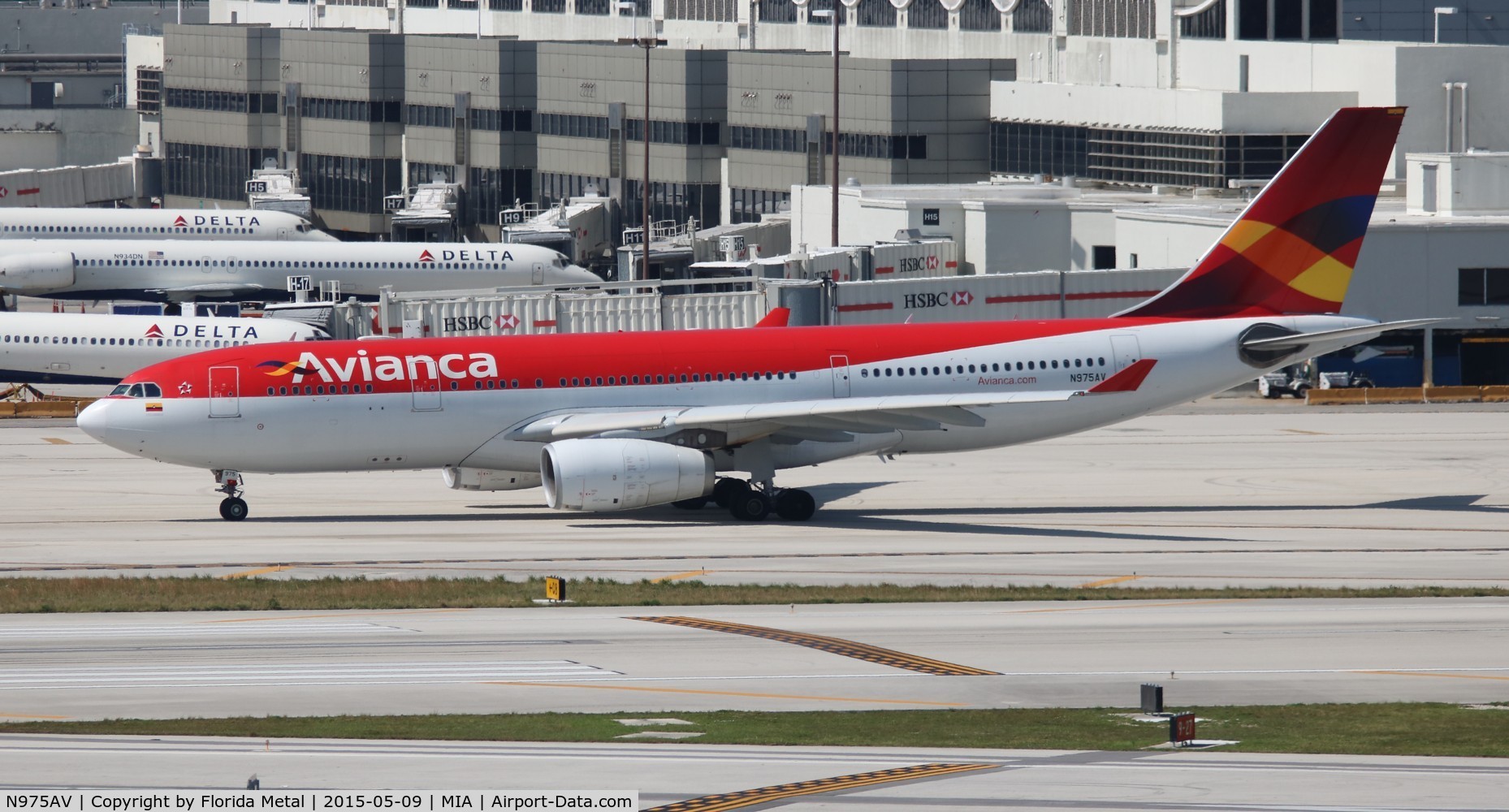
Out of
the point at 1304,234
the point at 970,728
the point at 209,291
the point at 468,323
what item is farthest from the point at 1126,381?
the point at 209,291

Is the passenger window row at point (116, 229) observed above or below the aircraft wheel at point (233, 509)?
above

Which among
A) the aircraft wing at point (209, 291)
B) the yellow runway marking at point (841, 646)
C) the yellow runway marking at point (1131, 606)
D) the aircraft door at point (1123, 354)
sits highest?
the aircraft wing at point (209, 291)

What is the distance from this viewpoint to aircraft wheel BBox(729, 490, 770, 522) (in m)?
40.2

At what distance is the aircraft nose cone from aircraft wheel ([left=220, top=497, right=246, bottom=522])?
276 cm

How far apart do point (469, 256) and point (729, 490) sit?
45461 millimetres

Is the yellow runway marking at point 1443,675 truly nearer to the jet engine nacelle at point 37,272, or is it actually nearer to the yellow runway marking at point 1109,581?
the yellow runway marking at point 1109,581

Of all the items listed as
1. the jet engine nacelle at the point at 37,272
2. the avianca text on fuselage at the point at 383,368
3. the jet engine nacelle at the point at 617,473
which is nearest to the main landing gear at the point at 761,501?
the jet engine nacelle at the point at 617,473

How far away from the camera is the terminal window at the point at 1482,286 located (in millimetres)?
61875

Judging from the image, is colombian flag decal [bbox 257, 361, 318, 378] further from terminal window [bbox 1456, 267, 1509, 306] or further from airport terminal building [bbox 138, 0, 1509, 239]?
airport terminal building [bbox 138, 0, 1509, 239]

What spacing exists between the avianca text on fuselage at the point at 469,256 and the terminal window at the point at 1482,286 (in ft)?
135

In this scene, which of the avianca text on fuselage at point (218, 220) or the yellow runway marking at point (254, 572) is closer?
the yellow runway marking at point (254, 572)

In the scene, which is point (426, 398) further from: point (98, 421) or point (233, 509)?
point (98, 421)

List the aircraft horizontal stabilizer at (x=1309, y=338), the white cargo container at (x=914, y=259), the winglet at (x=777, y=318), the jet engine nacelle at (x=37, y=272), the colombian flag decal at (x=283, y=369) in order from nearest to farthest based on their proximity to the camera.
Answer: the colombian flag decal at (x=283, y=369) → the aircraft horizontal stabilizer at (x=1309, y=338) → the winglet at (x=777, y=318) → the white cargo container at (x=914, y=259) → the jet engine nacelle at (x=37, y=272)

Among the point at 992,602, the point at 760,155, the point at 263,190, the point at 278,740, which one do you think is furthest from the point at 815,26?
the point at 278,740
